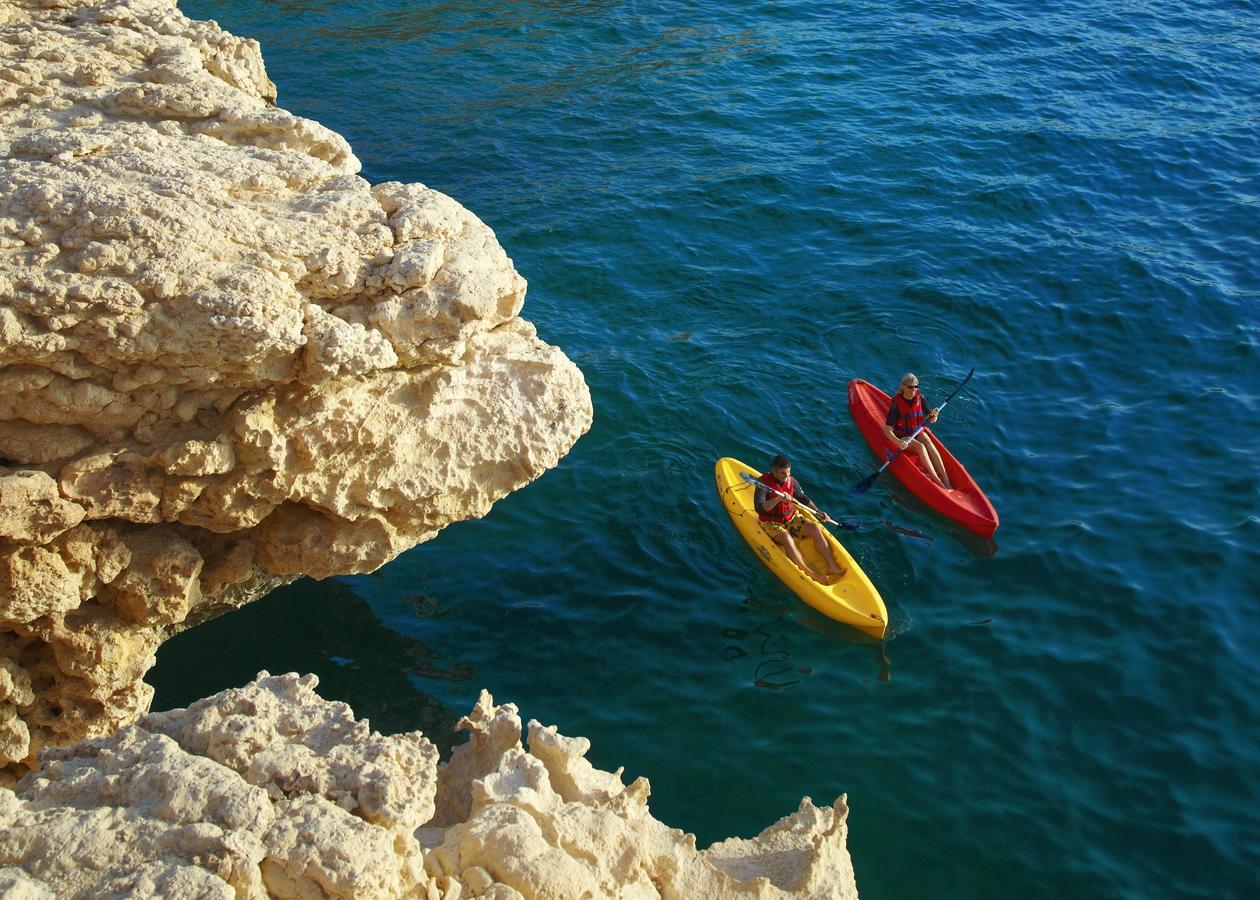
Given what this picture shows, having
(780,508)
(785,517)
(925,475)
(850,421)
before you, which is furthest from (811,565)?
(850,421)

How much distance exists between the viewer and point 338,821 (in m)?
4.70

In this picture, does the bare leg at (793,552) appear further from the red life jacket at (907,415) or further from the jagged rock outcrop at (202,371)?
the jagged rock outcrop at (202,371)

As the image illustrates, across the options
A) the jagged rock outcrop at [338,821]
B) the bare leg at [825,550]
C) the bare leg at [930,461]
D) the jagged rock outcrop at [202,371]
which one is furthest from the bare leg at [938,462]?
the jagged rock outcrop at [338,821]

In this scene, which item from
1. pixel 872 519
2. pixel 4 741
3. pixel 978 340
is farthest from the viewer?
pixel 978 340

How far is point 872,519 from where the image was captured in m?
12.2

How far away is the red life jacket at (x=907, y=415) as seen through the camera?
1276 cm

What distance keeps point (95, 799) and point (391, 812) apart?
1.23 meters

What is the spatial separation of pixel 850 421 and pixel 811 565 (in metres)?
2.63

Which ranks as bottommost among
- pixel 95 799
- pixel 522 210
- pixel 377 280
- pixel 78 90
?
pixel 522 210

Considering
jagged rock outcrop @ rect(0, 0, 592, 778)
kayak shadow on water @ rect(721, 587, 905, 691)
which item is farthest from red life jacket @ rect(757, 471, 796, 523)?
jagged rock outcrop @ rect(0, 0, 592, 778)

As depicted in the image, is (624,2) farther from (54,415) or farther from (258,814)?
(258,814)

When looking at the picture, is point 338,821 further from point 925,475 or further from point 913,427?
point 913,427

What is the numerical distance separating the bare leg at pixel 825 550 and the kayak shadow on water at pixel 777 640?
0.45 metres

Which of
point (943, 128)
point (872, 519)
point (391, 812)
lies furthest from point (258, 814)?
point (943, 128)
